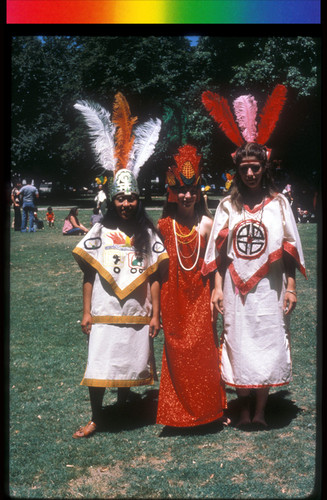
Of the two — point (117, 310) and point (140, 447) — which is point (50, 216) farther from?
point (140, 447)

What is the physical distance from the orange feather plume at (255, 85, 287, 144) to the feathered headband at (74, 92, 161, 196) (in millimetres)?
850

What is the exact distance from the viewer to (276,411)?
489 centimetres

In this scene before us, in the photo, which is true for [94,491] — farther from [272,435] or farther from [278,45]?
[278,45]

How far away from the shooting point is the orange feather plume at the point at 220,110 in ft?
14.5

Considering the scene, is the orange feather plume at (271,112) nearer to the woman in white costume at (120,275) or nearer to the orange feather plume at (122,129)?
the woman in white costume at (120,275)

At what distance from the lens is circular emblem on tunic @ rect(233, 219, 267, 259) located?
4.38 meters

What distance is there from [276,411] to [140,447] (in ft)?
4.43

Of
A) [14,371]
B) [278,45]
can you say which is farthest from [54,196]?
[278,45]

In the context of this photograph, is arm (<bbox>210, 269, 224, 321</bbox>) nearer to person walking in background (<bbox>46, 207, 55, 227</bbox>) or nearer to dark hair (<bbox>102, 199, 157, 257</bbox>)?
dark hair (<bbox>102, 199, 157, 257</bbox>)

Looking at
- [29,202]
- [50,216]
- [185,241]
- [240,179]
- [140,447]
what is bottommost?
[140,447]

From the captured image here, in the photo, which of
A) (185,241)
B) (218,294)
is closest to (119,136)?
(185,241)

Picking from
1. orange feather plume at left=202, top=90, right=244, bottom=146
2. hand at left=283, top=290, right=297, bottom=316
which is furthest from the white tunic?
orange feather plume at left=202, top=90, right=244, bottom=146

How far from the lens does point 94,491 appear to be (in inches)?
144

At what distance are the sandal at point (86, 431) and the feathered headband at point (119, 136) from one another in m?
2.04
